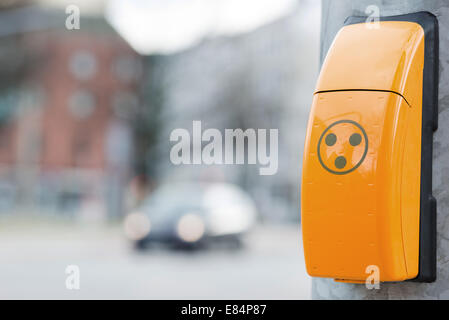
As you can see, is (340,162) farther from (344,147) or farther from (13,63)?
(13,63)

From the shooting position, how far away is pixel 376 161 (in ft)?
4.65

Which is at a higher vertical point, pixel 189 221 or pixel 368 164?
pixel 368 164

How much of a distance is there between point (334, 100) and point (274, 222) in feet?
101

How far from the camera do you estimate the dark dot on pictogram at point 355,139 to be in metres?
1.44

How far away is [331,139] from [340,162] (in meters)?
0.06

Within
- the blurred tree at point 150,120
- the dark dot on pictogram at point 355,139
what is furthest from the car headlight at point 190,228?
the blurred tree at point 150,120

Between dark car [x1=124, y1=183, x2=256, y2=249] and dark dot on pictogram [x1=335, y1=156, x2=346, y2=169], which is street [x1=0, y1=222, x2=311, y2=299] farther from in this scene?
dark dot on pictogram [x1=335, y1=156, x2=346, y2=169]

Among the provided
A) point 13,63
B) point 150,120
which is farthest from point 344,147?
point 13,63

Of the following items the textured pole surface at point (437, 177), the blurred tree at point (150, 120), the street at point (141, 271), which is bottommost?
the street at point (141, 271)

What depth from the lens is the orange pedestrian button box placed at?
143 centimetres

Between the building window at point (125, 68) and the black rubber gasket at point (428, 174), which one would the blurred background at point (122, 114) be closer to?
the building window at point (125, 68)

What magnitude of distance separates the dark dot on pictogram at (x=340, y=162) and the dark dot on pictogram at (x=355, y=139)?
0.04 m
